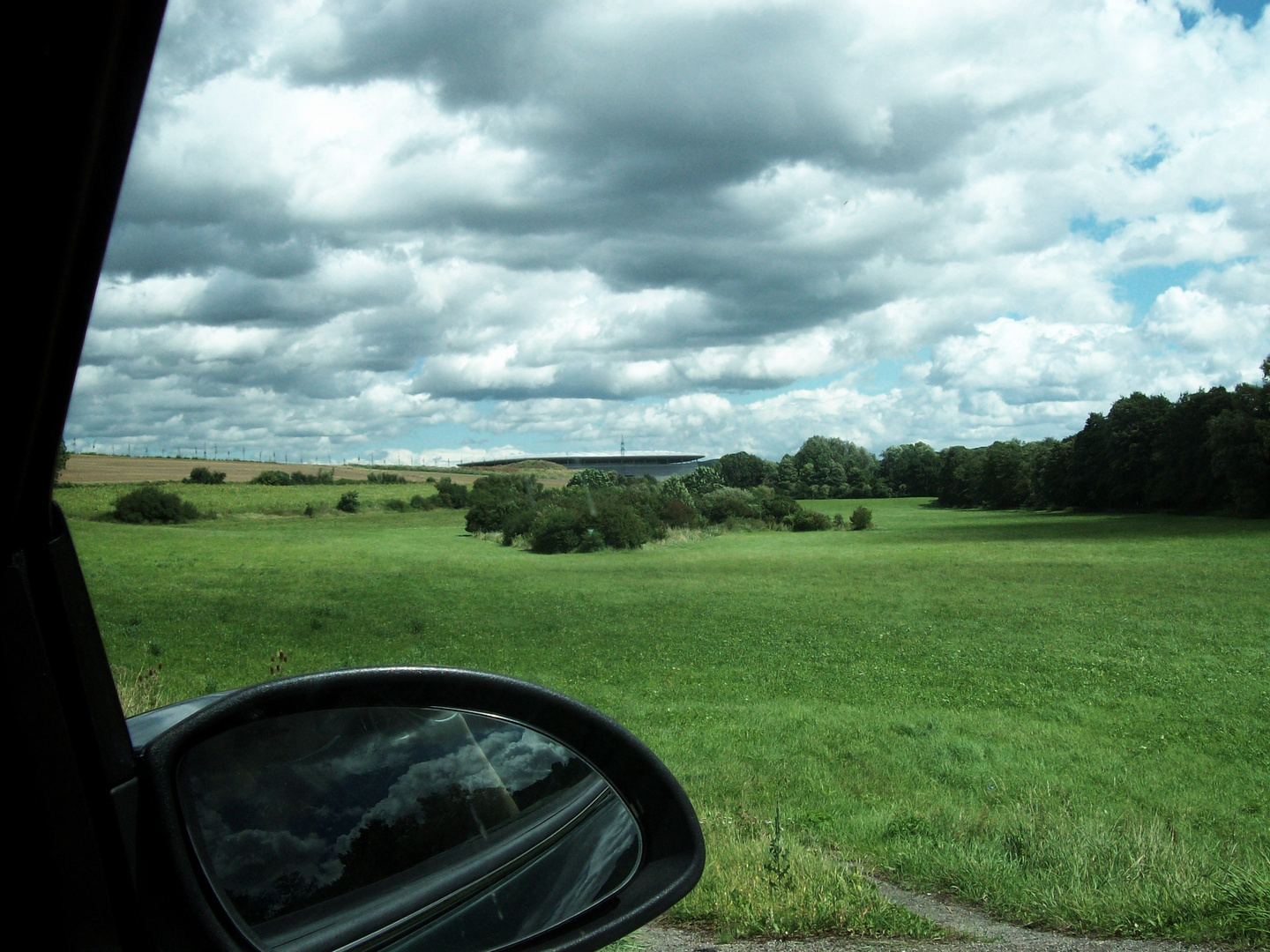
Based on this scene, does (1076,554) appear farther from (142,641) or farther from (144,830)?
(144,830)

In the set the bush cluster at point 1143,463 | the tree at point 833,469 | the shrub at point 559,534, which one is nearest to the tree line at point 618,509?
the shrub at point 559,534

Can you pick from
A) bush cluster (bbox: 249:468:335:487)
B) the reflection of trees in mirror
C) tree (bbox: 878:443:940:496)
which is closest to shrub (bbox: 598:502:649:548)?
bush cluster (bbox: 249:468:335:487)

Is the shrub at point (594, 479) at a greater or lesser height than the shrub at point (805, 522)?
greater

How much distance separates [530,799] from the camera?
5.58ft

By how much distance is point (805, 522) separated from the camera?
51.4 meters

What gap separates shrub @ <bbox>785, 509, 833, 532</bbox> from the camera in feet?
168

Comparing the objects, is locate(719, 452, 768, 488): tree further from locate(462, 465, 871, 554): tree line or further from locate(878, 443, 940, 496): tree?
locate(878, 443, 940, 496): tree

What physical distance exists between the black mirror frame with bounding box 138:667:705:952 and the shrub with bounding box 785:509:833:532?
50.0m

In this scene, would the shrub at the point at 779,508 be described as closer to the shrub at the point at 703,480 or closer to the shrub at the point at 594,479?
the shrub at the point at 703,480

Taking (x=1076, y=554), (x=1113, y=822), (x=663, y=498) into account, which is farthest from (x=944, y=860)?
(x=663, y=498)

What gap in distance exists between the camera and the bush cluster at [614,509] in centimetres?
3716

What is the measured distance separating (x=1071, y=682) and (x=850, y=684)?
311 cm

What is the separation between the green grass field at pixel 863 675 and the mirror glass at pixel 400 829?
0.54 metres

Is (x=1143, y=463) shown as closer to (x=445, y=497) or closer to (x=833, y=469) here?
(x=833, y=469)
